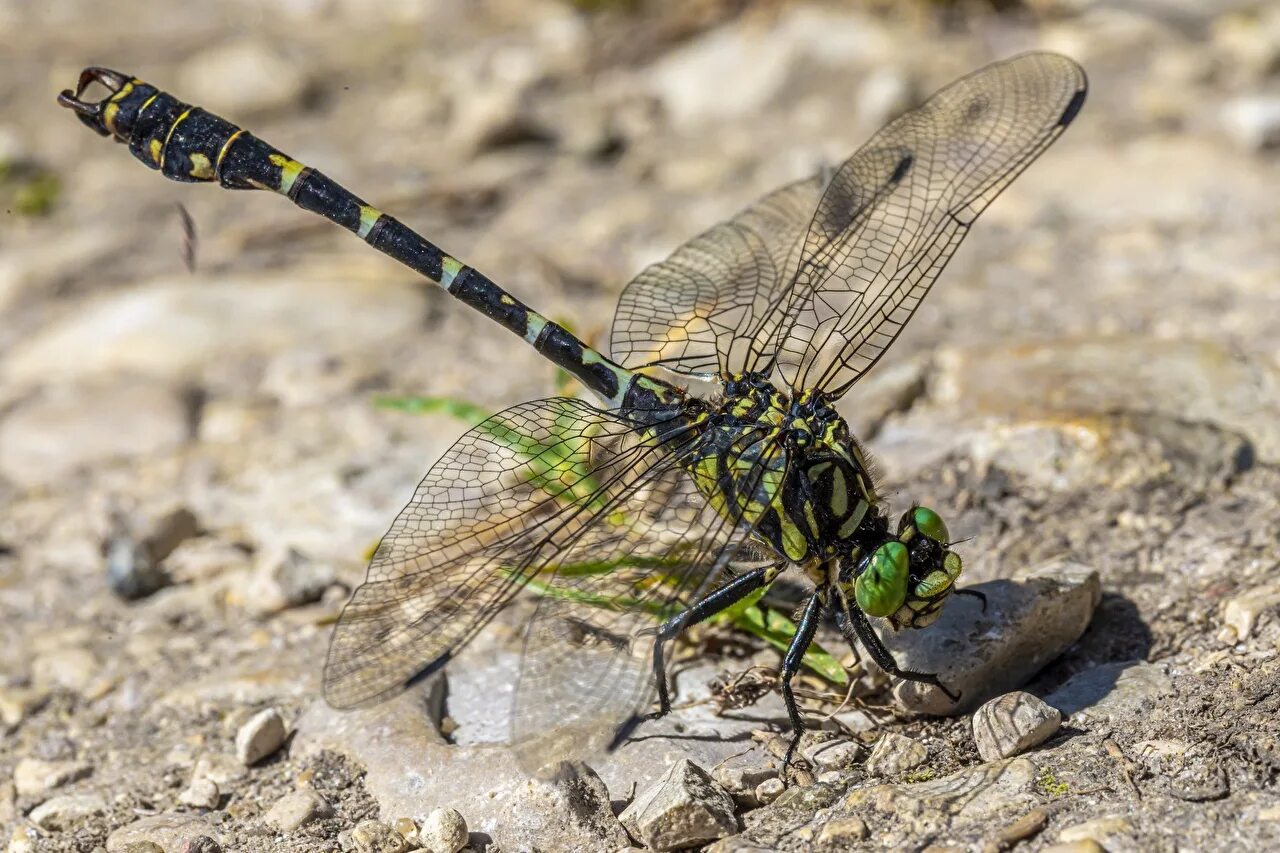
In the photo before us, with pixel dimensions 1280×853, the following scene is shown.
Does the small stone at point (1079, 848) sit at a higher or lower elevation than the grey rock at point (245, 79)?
lower

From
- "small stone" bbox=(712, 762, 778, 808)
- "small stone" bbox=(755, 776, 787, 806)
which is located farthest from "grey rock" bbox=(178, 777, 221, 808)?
"small stone" bbox=(755, 776, 787, 806)

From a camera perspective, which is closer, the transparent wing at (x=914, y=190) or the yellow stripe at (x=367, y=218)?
the transparent wing at (x=914, y=190)

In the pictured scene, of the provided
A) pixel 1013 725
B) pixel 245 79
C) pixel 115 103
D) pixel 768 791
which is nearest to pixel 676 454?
pixel 768 791

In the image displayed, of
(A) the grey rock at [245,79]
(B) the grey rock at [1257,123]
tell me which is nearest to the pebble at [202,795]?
(A) the grey rock at [245,79]

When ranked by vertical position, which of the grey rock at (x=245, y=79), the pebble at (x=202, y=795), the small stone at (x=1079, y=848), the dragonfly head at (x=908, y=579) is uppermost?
the grey rock at (x=245, y=79)

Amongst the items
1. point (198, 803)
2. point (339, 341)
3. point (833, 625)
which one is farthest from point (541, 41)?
point (198, 803)

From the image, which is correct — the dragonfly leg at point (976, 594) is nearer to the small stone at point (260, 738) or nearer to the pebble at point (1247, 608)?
the pebble at point (1247, 608)
